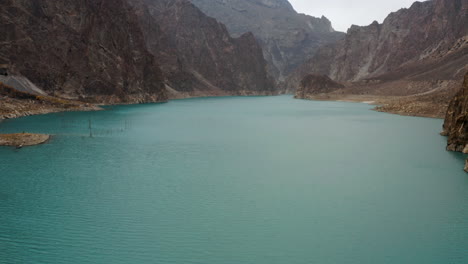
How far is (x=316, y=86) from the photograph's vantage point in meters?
157

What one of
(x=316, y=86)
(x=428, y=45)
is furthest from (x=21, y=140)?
(x=428, y=45)

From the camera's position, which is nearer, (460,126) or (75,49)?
(460,126)

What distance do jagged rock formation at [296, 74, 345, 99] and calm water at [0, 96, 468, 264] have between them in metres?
121

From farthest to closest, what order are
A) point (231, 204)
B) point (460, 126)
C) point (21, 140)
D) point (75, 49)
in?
point (75, 49) < point (21, 140) < point (460, 126) < point (231, 204)

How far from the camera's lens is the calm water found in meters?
13.6

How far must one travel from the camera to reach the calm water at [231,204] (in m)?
Result: 13.6

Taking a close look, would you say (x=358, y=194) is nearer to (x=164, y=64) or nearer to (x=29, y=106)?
(x=29, y=106)

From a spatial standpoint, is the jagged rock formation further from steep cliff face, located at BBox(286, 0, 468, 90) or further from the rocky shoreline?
the rocky shoreline

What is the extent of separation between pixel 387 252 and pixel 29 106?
5768 centimetres

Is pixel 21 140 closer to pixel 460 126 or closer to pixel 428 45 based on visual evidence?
pixel 460 126

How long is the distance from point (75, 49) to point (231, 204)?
83298 millimetres

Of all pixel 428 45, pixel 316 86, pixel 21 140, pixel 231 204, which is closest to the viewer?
pixel 231 204

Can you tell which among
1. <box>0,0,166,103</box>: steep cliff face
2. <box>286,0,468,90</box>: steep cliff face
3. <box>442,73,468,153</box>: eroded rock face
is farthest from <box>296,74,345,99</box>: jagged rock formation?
<box>442,73,468,153</box>: eroded rock face

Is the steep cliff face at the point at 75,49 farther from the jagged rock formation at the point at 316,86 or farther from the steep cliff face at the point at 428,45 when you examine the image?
the steep cliff face at the point at 428,45
